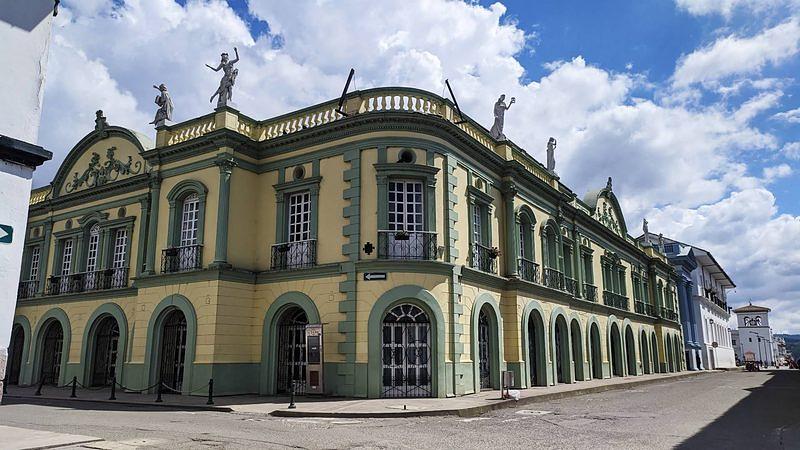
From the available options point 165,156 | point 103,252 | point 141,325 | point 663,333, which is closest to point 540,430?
point 141,325

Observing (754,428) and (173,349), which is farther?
(173,349)

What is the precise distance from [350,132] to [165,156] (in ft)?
23.3

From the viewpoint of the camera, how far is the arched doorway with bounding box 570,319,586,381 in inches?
1062

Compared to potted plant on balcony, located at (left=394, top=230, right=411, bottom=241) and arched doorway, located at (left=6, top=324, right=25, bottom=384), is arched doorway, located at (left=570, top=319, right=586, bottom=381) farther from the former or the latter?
arched doorway, located at (left=6, top=324, right=25, bottom=384)

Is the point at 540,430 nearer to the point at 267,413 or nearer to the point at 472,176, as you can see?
the point at 267,413

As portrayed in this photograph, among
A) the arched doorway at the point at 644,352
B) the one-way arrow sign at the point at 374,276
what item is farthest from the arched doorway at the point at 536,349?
the arched doorway at the point at 644,352

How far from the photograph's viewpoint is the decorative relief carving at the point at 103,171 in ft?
79.4

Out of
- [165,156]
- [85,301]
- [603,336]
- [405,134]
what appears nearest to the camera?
[405,134]

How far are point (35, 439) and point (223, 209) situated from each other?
10709mm

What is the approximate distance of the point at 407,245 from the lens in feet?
58.9

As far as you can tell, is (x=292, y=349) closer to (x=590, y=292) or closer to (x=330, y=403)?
(x=330, y=403)

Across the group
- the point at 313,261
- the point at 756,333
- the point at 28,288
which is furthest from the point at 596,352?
the point at 756,333

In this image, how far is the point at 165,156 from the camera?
843 inches

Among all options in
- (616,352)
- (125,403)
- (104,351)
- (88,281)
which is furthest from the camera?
(616,352)
